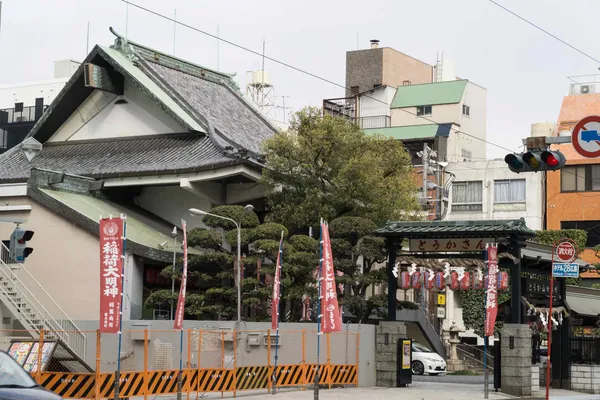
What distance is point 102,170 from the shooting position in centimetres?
4775

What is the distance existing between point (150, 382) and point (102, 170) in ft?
72.6

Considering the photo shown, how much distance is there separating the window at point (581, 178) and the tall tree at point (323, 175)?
23.8 metres

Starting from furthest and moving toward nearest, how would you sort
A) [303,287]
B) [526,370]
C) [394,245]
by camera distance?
[303,287] < [394,245] < [526,370]

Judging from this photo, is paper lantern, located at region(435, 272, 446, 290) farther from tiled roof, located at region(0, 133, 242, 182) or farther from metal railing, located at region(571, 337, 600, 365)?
tiled roof, located at region(0, 133, 242, 182)

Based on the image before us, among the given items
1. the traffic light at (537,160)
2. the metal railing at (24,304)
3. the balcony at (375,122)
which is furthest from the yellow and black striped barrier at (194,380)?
the balcony at (375,122)

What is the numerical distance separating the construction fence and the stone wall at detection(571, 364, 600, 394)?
7942 mm

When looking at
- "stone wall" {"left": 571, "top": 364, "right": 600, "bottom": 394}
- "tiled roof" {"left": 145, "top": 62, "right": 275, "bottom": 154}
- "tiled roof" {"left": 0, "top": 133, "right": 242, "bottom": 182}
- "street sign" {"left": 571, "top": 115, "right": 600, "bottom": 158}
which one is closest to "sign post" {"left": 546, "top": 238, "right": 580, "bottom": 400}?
"stone wall" {"left": 571, "top": 364, "right": 600, "bottom": 394}

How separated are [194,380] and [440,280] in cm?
978

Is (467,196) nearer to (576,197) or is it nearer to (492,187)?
(492,187)

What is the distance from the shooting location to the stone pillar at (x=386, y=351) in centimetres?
3494

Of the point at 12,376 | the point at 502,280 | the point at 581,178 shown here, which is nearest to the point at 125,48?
the point at 502,280

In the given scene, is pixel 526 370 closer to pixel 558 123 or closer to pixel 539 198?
pixel 539 198

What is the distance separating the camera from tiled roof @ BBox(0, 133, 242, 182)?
46219 mm

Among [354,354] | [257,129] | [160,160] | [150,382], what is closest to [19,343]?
[150,382]
